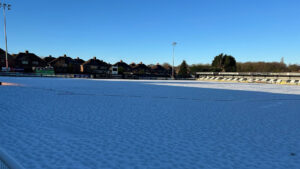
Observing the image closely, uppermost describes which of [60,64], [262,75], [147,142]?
[60,64]

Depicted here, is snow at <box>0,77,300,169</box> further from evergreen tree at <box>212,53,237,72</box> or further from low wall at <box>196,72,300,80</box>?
evergreen tree at <box>212,53,237,72</box>

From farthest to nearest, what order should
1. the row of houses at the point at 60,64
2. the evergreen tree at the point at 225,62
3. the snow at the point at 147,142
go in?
the evergreen tree at the point at 225,62, the row of houses at the point at 60,64, the snow at the point at 147,142

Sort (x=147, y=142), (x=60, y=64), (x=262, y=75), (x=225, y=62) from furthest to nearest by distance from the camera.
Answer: (x=60, y=64) → (x=225, y=62) → (x=262, y=75) → (x=147, y=142)

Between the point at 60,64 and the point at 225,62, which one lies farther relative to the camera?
the point at 60,64

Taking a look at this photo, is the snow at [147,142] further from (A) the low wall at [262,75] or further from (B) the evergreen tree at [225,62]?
(B) the evergreen tree at [225,62]

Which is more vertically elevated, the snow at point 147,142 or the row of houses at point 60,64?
the row of houses at point 60,64

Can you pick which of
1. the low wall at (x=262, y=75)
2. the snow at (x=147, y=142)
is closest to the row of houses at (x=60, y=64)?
the low wall at (x=262, y=75)

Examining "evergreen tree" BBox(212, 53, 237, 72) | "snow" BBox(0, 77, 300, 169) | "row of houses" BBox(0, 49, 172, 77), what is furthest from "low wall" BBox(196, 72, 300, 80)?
"snow" BBox(0, 77, 300, 169)

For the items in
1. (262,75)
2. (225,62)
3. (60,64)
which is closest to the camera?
(262,75)

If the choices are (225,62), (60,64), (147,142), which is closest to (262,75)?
(225,62)

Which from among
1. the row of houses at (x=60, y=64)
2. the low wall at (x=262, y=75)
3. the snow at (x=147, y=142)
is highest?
the row of houses at (x=60, y=64)

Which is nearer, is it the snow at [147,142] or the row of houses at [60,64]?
the snow at [147,142]

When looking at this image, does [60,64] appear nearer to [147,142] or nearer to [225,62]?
[225,62]

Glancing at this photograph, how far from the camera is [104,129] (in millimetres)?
5211
